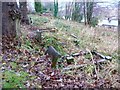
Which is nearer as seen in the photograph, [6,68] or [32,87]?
[32,87]

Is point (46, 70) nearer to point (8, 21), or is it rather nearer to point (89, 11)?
point (8, 21)

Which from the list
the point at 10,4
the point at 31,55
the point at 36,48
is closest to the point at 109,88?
the point at 31,55

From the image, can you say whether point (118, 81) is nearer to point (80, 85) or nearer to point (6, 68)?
point (80, 85)

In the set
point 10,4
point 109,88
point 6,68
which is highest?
point 10,4

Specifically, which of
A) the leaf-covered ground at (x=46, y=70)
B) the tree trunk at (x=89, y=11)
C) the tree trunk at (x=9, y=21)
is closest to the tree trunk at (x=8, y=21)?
the tree trunk at (x=9, y=21)

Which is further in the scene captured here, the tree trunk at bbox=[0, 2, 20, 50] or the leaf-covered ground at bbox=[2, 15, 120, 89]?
the tree trunk at bbox=[0, 2, 20, 50]

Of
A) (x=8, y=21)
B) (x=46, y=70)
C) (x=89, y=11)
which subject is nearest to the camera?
(x=46, y=70)

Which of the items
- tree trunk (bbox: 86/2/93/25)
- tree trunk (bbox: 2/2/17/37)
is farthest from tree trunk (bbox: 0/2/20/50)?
tree trunk (bbox: 86/2/93/25)

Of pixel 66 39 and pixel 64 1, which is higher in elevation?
pixel 64 1

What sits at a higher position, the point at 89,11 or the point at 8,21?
the point at 89,11

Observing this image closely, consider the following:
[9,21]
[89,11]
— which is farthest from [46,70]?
[89,11]

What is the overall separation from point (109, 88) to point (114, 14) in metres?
10.4

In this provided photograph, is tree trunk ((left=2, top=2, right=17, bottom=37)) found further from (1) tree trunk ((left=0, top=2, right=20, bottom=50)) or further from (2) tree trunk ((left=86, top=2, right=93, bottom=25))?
(2) tree trunk ((left=86, top=2, right=93, bottom=25))

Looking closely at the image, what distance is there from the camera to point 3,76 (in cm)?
407
